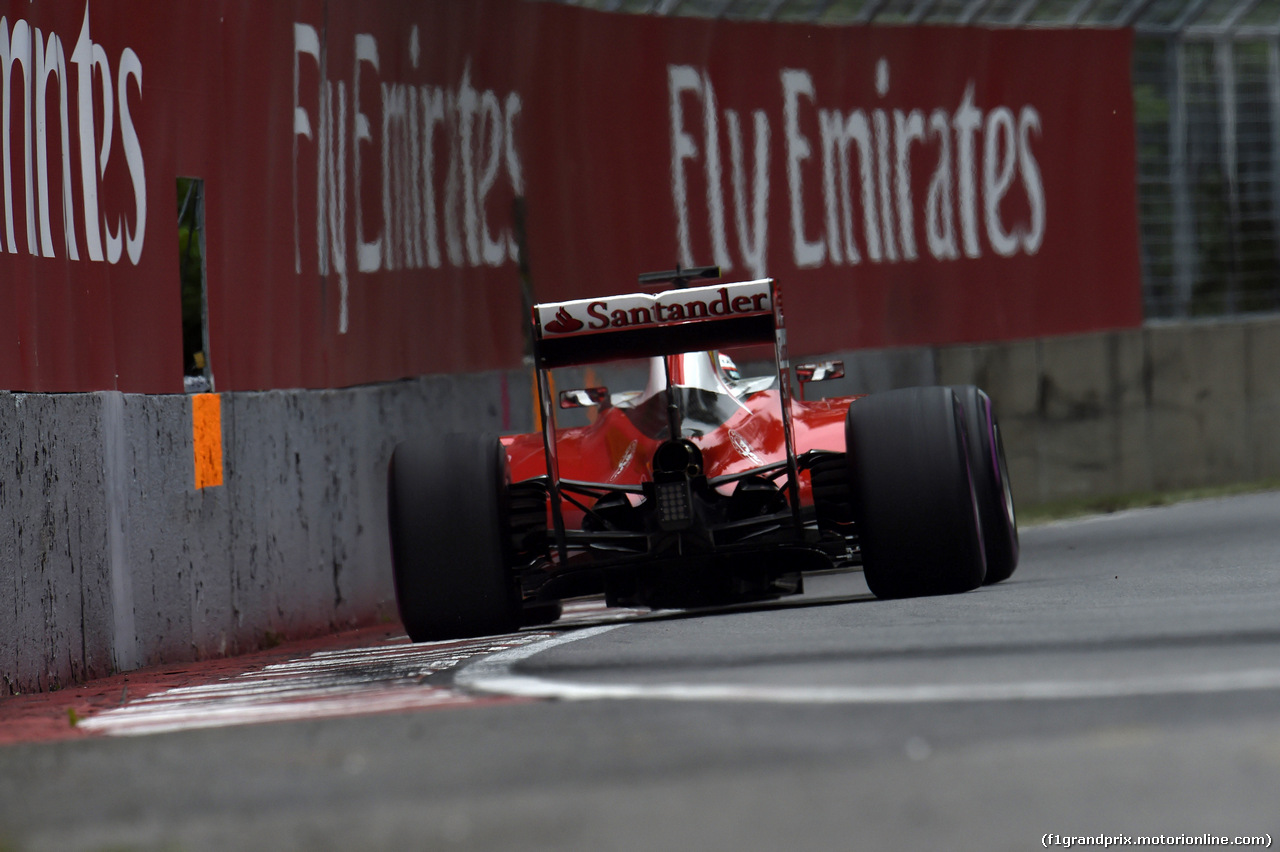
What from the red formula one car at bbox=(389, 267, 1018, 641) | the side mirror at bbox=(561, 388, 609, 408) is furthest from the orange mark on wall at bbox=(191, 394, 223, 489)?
the side mirror at bbox=(561, 388, 609, 408)

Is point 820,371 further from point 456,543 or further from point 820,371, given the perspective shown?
point 456,543

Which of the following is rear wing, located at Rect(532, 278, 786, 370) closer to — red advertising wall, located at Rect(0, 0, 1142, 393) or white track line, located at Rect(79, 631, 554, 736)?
white track line, located at Rect(79, 631, 554, 736)

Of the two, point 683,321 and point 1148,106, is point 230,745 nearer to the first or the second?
point 683,321

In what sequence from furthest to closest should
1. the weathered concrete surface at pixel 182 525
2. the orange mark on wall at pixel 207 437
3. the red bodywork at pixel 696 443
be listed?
the orange mark on wall at pixel 207 437 < the red bodywork at pixel 696 443 < the weathered concrete surface at pixel 182 525

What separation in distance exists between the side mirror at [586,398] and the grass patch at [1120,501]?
24.8 ft

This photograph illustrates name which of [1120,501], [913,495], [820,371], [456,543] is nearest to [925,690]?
[913,495]

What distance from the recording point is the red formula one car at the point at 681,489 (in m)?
8.96

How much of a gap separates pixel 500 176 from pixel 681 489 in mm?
6386

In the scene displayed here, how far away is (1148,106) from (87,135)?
38.9 ft

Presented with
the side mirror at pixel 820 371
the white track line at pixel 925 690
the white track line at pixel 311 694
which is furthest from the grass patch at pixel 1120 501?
the white track line at pixel 925 690

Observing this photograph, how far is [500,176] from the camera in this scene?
589 inches

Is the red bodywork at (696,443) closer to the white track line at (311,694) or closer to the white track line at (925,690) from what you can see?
the white track line at (311,694)

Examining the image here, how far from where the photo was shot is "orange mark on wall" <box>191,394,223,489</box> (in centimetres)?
1058

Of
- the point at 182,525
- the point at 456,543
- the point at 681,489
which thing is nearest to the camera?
the point at 681,489
